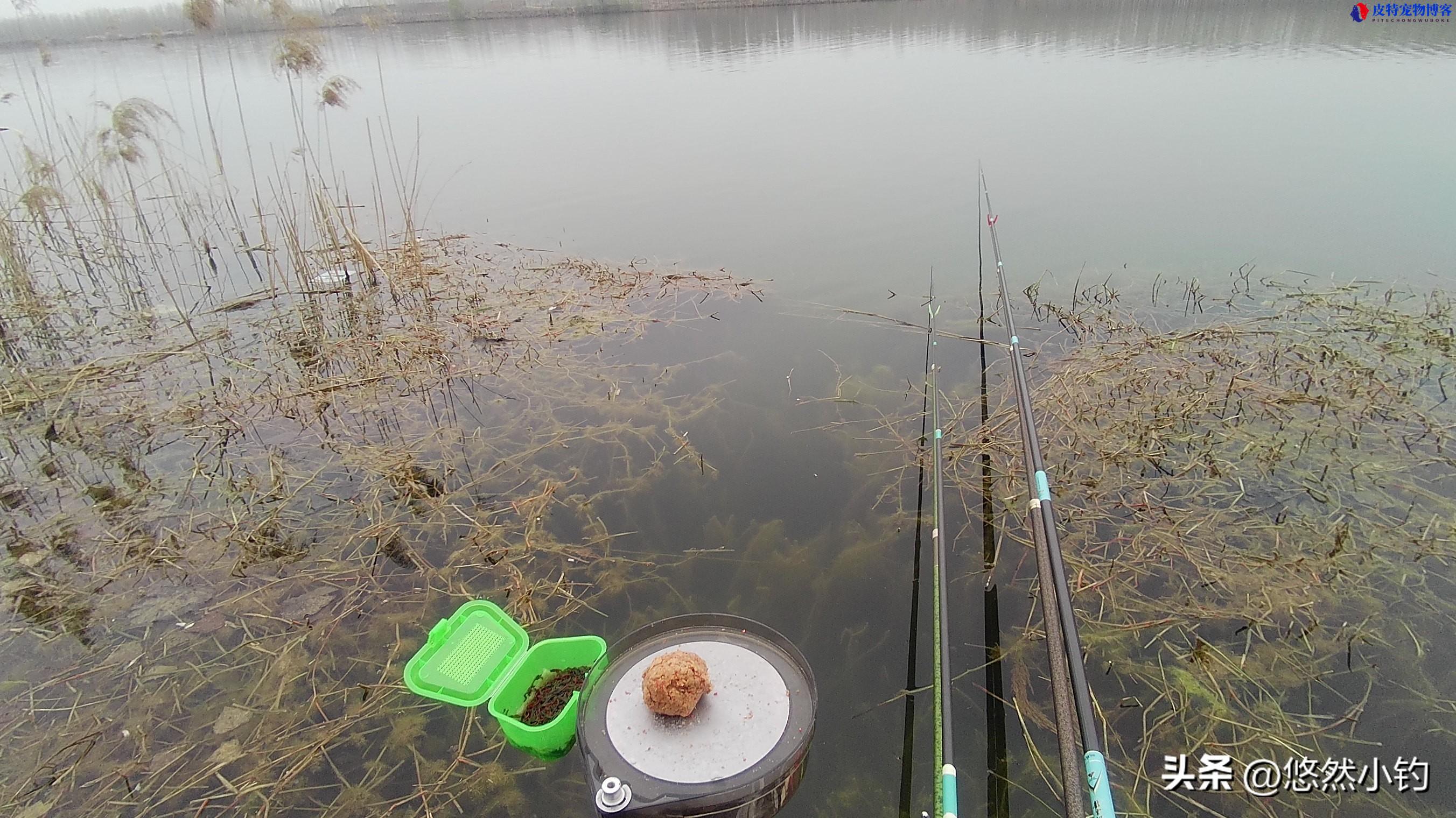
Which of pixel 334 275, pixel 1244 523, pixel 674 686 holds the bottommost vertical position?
pixel 1244 523

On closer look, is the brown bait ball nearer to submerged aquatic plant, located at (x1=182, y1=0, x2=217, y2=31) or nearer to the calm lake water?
the calm lake water

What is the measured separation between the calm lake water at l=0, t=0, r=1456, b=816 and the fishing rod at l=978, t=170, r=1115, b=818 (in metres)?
0.60

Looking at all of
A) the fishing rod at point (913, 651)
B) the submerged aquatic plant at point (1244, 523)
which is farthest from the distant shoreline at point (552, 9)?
the fishing rod at point (913, 651)

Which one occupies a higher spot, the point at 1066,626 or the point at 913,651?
the point at 1066,626

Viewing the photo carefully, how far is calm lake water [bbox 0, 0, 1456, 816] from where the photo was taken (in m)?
2.97

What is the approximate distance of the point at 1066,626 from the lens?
1661mm

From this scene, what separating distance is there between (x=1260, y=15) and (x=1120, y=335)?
1787 cm

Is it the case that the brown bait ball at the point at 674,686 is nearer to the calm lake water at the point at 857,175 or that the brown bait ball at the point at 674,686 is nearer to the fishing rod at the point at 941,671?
the calm lake water at the point at 857,175

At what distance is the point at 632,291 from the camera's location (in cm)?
533

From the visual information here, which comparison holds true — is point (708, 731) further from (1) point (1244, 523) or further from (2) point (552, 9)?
(2) point (552, 9)

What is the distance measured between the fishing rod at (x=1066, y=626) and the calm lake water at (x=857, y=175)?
0.60m

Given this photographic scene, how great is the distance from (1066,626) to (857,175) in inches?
269

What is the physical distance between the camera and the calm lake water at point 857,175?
9.76 ft

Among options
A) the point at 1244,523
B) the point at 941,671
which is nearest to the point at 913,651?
the point at 941,671
